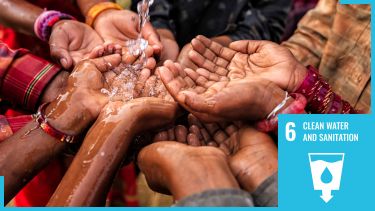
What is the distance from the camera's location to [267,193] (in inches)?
55.9

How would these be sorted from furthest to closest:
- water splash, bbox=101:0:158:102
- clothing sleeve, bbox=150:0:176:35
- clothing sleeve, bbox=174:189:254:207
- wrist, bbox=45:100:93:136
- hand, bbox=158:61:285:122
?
1. clothing sleeve, bbox=150:0:176:35
2. water splash, bbox=101:0:158:102
3. wrist, bbox=45:100:93:136
4. hand, bbox=158:61:285:122
5. clothing sleeve, bbox=174:189:254:207

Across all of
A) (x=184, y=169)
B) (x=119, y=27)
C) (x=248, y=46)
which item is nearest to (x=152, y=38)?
(x=119, y=27)

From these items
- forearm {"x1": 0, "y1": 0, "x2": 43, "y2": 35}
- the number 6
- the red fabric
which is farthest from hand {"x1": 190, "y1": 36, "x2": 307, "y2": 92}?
the red fabric

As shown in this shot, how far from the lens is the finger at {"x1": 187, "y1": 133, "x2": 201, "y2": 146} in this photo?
5.45 ft

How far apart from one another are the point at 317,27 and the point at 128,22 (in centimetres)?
89

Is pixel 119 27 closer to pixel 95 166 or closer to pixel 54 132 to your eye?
pixel 54 132

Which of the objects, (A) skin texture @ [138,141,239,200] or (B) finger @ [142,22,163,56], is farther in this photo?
(B) finger @ [142,22,163,56]

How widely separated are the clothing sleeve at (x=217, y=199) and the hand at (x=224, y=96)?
13.3 inches

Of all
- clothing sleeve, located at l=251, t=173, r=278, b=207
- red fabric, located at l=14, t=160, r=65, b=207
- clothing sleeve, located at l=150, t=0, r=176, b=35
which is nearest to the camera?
clothing sleeve, located at l=251, t=173, r=278, b=207

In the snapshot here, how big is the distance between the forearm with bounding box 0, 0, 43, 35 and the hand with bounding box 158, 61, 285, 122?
82 cm

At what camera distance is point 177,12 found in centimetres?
266

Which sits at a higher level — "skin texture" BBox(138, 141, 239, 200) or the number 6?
the number 6

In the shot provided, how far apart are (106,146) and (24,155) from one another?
302mm

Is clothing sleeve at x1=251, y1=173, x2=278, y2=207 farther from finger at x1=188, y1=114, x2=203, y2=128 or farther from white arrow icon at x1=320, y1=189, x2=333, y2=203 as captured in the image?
finger at x1=188, y1=114, x2=203, y2=128
